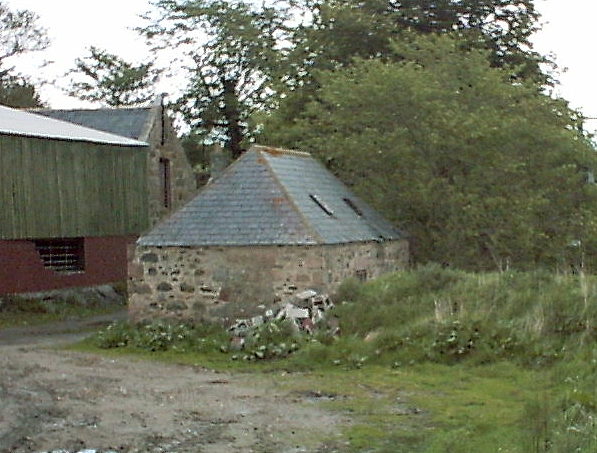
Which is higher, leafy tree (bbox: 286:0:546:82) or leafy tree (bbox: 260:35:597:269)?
leafy tree (bbox: 286:0:546:82)

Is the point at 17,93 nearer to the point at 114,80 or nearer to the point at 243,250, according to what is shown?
the point at 114,80

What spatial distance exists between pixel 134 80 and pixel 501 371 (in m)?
34.6

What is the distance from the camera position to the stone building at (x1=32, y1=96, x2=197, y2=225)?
107ft

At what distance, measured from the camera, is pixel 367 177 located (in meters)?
26.1

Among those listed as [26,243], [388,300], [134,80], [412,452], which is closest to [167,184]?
[26,243]

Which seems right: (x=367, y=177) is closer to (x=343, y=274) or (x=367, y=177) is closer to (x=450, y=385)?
(x=343, y=274)

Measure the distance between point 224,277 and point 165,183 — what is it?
1562 centimetres

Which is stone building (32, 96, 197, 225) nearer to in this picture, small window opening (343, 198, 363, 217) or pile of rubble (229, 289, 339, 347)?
small window opening (343, 198, 363, 217)

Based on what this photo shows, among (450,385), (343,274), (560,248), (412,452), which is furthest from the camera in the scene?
(560,248)

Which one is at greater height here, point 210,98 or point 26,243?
point 210,98

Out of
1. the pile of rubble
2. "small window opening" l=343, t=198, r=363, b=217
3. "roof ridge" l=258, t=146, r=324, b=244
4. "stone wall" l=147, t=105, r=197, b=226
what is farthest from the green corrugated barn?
the pile of rubble

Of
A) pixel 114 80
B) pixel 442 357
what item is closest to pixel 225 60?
pixel 114 80

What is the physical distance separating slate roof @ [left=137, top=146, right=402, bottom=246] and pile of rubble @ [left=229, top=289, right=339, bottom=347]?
1.15 metres

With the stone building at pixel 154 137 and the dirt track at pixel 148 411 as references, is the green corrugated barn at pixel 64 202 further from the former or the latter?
the dirt track at pixel 148 411
